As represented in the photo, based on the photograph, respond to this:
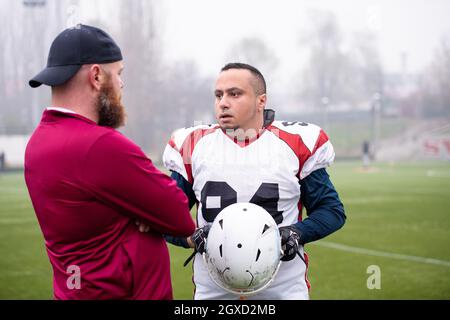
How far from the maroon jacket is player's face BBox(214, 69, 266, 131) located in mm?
992

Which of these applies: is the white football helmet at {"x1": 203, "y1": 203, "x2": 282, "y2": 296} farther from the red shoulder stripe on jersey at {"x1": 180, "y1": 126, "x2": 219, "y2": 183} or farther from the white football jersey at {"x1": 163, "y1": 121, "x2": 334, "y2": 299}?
the red shoulder stripe on jersey at {"x1": 180, "y1": 126, "x2": 219, "y2": 183}

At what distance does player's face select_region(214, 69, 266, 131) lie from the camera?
121 inches

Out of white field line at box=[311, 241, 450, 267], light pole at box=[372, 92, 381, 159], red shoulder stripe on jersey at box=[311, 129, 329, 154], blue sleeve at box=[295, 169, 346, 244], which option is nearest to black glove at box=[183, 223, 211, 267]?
blue sleeve at box=[295, 169, 346, 244]

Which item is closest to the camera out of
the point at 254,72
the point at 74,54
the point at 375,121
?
the point at 74,54

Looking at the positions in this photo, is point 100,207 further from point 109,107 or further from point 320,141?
point 320,141

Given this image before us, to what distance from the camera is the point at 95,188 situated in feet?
6.83

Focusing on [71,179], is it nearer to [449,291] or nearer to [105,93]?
[105,93]

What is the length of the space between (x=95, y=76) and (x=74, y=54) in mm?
108

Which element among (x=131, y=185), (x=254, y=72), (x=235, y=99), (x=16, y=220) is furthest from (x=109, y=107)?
(x=16, y=220)

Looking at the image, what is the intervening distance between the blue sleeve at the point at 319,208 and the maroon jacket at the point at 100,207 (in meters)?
0.96

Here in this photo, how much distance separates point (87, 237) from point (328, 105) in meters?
48.9

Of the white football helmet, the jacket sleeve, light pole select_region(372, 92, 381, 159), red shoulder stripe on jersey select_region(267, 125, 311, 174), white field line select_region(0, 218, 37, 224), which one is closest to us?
the jacket sleeve

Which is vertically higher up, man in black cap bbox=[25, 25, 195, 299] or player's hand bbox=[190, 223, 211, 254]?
man in black cap bbox=[25, 25, 195, 299]
